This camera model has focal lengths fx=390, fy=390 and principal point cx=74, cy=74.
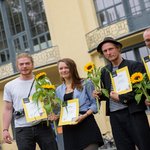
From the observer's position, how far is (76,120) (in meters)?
4.61

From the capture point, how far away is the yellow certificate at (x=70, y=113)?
4676 mm

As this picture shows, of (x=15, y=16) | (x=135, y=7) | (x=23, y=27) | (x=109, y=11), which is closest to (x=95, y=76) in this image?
(x=135, y=7)

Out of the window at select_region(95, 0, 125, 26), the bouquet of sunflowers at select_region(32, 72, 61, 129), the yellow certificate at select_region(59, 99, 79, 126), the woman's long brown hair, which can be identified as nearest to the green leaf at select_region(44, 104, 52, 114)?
the bouquet of sunflowers at select_region(32, 72, 61, 129)

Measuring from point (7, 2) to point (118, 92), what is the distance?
597 inches

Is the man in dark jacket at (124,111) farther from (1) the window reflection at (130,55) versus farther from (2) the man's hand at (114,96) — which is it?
(1) the window reflection at (130,55)

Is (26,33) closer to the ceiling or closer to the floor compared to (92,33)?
closer to the ceiling

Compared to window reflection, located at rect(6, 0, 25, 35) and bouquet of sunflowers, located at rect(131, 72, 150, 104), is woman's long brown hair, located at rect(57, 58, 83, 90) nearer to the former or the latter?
bouquet of sunflowers, located at rect(131, 72, 150, 104)

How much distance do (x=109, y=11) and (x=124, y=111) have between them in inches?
434

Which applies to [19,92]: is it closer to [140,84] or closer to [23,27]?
[140,84]

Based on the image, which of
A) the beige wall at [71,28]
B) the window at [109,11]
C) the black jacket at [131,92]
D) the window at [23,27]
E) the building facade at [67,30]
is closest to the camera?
the black jacket at [131,92]

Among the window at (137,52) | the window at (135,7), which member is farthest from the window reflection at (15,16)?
the window at (135,7)

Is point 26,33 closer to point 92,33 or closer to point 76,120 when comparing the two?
point 92,33

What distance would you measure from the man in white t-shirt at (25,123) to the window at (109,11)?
392 inches

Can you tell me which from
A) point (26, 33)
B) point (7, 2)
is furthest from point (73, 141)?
point (7, 2)
